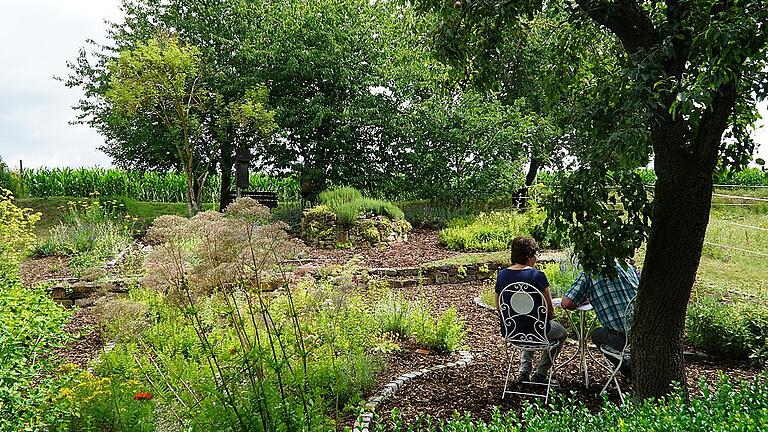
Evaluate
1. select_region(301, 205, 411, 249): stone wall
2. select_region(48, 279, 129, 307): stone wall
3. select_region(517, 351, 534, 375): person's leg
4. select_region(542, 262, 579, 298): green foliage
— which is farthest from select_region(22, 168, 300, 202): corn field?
select_region(517, 351, 534, 375): person's leg

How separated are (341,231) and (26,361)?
9557mm

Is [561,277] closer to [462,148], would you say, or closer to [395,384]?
[395,384]

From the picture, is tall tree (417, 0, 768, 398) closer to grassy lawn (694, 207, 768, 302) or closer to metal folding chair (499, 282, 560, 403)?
metal folding chair (499, 282, 560, 403)

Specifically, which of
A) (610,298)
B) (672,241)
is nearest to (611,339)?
(610,298)

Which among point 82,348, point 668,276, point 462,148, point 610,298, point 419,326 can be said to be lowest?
point 82,348

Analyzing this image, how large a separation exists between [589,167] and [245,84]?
14730 millimetres

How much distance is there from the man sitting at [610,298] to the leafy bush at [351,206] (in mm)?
8586

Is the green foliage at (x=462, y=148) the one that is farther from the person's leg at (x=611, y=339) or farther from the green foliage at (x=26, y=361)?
the green foliage at (x=26, y=361)

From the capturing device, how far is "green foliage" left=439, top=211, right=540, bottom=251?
12.2 meters

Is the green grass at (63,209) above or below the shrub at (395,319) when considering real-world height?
above

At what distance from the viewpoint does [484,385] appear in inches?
192

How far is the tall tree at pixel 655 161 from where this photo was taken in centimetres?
357

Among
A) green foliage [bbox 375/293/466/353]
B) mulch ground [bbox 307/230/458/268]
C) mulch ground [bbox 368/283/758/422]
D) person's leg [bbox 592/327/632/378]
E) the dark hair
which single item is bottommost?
mulch ground [bbox 368/283/758/422]

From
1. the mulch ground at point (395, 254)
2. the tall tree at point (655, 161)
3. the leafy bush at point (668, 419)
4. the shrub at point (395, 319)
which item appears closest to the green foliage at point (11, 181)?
the mulch ground at point (395, 254)
